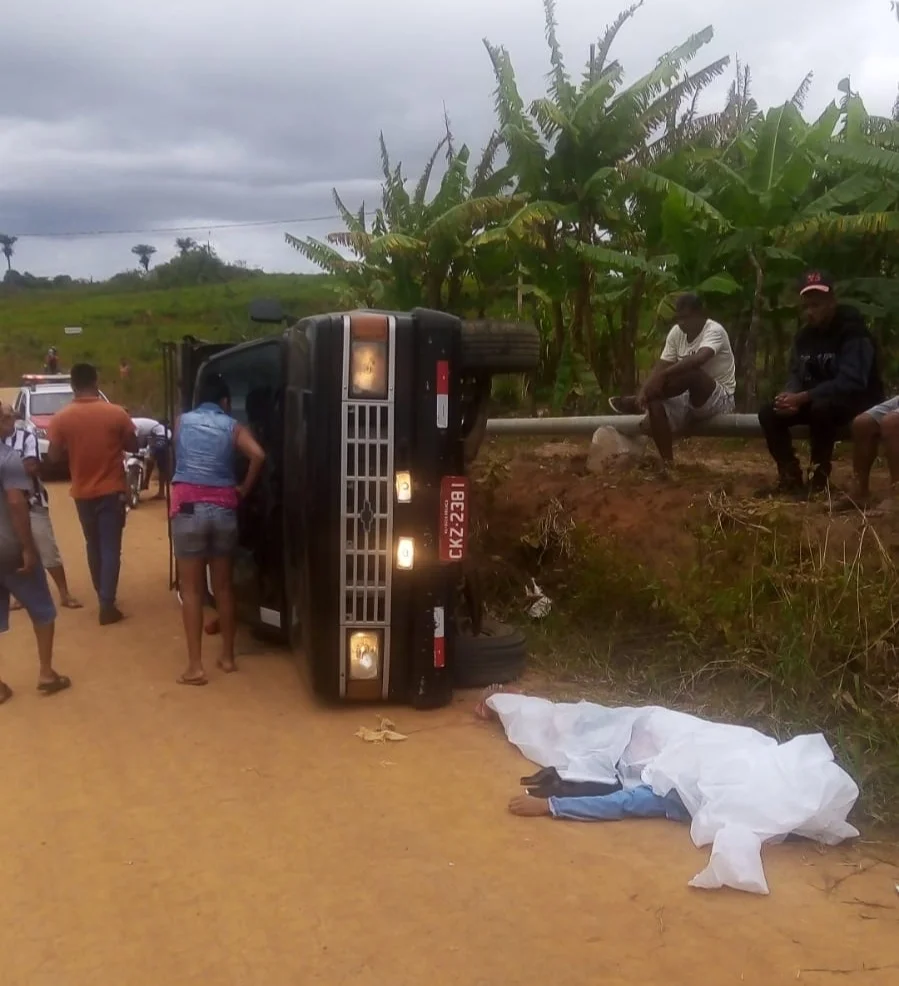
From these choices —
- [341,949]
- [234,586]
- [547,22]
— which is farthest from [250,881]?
[547,22]

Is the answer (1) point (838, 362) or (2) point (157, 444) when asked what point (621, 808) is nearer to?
(1) point (838, 362)

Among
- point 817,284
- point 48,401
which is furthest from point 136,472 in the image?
point 817,284

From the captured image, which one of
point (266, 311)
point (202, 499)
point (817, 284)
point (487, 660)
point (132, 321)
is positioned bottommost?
point (487, 660)

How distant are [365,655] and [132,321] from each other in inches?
1862

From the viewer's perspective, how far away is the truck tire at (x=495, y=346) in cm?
582

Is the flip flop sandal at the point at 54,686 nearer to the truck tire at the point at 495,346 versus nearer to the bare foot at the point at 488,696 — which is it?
the bare foot at the point at 488,696

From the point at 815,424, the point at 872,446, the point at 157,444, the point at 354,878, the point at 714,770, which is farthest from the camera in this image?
the point at 157,444

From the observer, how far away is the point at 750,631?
577 cm

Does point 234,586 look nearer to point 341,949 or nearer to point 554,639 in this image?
point 554,639

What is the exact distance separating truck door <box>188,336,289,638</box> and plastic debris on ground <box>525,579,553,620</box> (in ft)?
5.35

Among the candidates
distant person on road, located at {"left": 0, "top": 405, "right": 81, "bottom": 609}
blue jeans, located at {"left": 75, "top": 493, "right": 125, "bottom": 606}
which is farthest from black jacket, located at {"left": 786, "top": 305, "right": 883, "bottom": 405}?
distant person on road, located at {"left": 0, "top": 405, "right": 81, "bottom": 609}

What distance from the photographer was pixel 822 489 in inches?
287

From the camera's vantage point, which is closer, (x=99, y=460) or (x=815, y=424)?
(x=815, y=424)

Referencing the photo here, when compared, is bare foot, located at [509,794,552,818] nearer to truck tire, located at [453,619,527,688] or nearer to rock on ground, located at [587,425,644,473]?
truck tire, located at [453,619,527,688]
